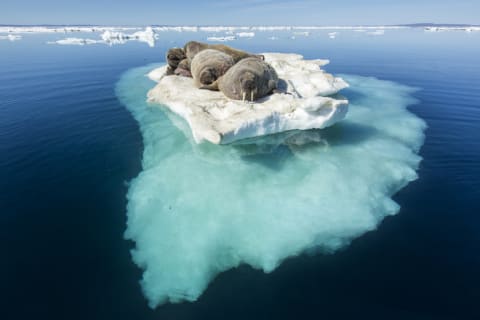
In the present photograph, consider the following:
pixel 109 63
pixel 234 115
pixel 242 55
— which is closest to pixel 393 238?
pixel 234 115

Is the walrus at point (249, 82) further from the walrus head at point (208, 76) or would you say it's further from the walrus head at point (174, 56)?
the walrus head at point (174, 56)

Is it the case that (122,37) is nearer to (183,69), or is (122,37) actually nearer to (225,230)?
(183,69)

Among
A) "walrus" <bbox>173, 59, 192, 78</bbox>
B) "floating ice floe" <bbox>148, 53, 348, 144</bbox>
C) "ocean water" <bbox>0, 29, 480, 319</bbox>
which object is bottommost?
"ocean water" <bbox>0, 29, 480, 319</bbox>

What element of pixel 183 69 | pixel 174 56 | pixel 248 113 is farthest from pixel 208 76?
pixel 174 56

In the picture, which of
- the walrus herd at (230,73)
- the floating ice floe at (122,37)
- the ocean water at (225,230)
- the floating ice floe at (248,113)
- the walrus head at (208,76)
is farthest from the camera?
the floating ice floe at (122,37)

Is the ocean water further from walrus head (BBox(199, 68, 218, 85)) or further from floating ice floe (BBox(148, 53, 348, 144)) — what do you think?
walrus head (BBox(199, 68, 218, 85))

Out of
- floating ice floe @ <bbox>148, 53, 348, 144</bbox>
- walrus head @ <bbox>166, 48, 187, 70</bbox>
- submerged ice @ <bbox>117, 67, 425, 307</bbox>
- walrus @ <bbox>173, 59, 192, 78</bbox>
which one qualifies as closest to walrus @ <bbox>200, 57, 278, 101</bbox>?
floating ice floe @ <bbox>148, 53, 348, 144</bbox>

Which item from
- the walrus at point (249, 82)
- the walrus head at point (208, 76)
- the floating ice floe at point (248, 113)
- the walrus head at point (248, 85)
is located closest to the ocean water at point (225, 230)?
the floating ice floe at point (248, 113)

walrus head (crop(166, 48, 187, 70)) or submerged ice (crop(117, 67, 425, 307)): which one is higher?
walrus head (crop(166, 48, 187, 70))
